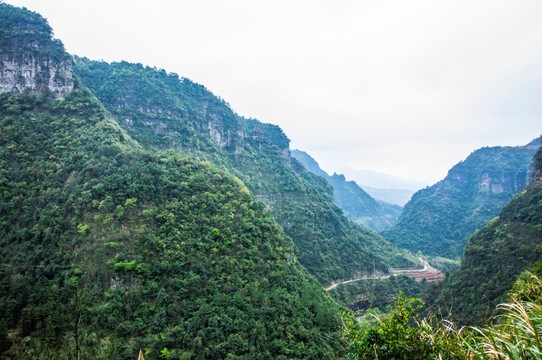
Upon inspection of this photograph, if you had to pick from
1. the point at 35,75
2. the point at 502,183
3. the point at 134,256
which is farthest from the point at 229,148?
the point at 502,183

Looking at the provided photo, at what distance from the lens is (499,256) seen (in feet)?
101

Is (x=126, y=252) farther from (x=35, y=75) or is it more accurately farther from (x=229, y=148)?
(x=229, y=148)

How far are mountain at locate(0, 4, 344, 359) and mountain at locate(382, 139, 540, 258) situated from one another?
67449 mm

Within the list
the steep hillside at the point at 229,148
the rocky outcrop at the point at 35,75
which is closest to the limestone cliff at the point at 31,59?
the rocky outcrop at the point at 35,75

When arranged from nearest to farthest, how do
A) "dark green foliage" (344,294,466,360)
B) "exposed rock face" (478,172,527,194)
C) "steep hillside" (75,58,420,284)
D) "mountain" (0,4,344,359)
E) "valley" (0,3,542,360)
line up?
1. "dark green foliage" (344,294,466,360)
2. "valley" (0,3,542,360)
3. "mountain" (0,4,344,359)
4. "steep hillside" (75,58,420,284)
5. "exposed rock face" (478,172,527,194)

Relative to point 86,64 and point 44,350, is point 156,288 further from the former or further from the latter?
point 86,64

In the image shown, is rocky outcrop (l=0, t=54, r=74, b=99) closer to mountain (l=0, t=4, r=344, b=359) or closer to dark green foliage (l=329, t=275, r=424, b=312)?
mountain (l=0, t=4, r=344, b=359)

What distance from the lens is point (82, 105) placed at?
39125 mm

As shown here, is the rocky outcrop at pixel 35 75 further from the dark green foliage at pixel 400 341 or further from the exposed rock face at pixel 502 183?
the exposed rock face at pixel 502 183

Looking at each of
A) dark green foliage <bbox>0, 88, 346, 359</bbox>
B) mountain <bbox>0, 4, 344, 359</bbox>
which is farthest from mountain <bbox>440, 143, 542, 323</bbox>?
dark green foliage <bbox>0, 88, 346, 359</bbox>

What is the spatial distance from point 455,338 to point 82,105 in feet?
164

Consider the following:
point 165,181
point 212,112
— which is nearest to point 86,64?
point 212,112

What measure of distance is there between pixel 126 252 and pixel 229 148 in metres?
49.8

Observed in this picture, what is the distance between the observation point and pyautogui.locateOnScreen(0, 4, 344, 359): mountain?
19250mm
